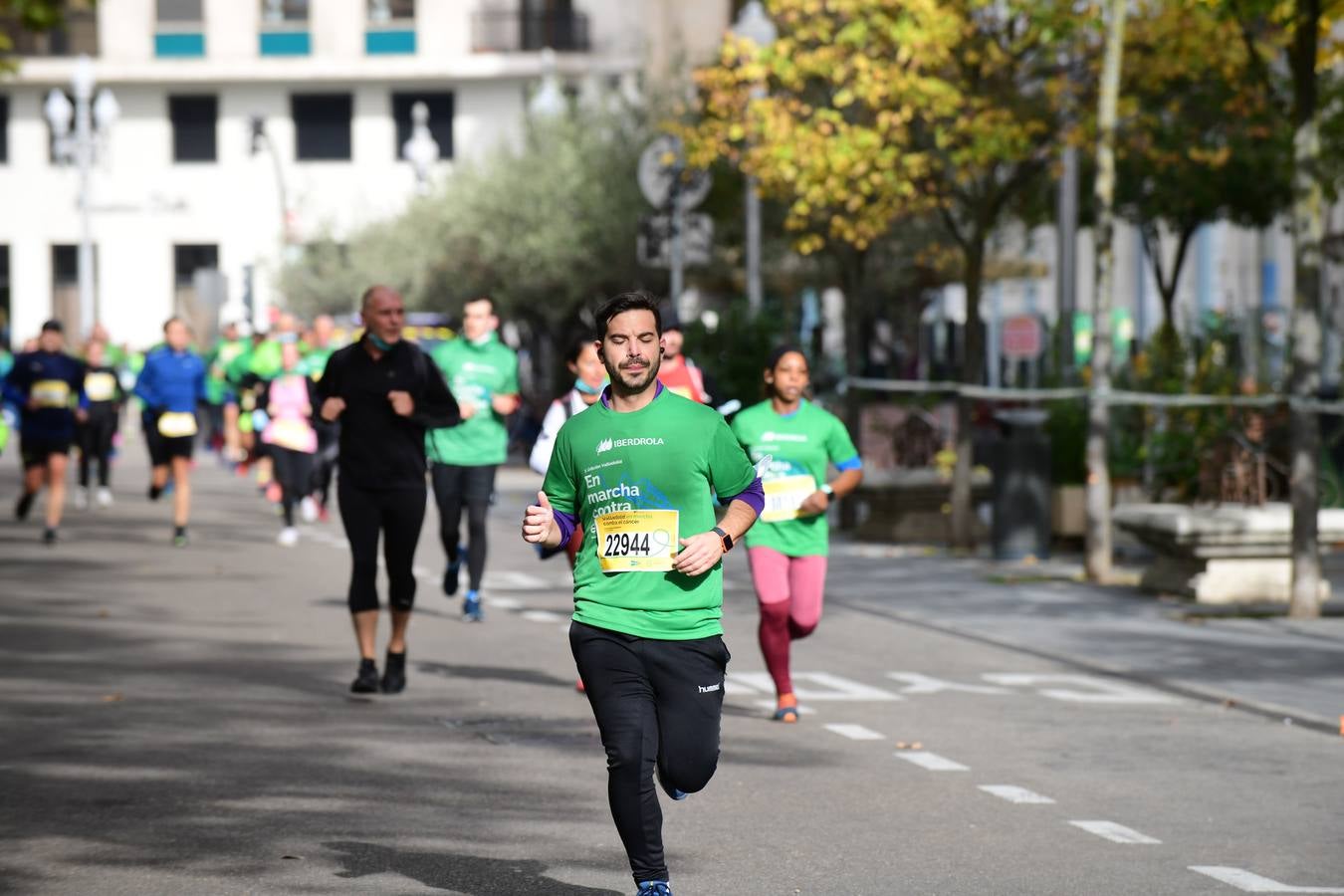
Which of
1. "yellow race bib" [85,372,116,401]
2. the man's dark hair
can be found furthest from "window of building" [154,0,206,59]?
the man's dark hair

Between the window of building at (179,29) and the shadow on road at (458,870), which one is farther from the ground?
the window of building at (179,29)

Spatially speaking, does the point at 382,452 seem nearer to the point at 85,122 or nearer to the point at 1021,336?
the point at 1021,336

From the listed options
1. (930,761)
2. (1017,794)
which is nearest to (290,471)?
(930,761)

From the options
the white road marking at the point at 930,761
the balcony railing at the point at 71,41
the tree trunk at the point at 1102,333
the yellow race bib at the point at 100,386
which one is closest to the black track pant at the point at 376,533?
the white road marking at the point at 930,761

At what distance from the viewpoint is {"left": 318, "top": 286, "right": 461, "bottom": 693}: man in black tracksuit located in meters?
11.4

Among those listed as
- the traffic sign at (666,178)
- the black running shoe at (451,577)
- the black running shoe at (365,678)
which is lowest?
the black running shoe at (365,678)

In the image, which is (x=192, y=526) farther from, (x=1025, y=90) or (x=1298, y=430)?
(x=1298, y=430)

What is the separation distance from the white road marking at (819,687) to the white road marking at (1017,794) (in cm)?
251

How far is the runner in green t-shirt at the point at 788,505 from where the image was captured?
10.6 metres

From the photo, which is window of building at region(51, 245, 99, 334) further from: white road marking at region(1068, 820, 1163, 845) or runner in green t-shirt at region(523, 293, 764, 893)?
runner in green t-shirt at region(523, 293, 764, 893)

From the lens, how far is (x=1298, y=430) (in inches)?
568

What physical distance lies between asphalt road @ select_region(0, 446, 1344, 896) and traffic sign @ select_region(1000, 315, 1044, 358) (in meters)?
5.99

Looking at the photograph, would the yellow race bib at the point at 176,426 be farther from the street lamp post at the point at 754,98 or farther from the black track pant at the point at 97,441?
the street lamp post at the point at 754,98

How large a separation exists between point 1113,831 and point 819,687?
3.97 m
